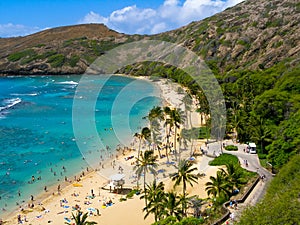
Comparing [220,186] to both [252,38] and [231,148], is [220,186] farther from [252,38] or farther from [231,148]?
[252,38]

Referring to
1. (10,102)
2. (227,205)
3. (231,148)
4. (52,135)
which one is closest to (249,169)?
(231,148)

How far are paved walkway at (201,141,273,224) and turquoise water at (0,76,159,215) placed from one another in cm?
1798

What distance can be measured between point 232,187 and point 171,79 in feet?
332

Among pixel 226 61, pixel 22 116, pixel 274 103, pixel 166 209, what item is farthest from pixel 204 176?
pixel 226 61

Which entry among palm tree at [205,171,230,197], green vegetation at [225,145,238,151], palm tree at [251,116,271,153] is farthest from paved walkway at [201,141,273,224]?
palm tree at [251,116,271,153]

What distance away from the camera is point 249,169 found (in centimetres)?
3834

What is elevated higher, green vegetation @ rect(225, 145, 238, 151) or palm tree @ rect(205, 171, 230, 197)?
green vegetation @ rect(225, 145, 238, 151)

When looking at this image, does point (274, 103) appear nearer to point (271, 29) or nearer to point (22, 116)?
point (22, 116)

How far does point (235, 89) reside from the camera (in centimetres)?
7756

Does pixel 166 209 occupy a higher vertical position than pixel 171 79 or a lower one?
lower

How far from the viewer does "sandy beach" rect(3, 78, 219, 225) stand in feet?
113

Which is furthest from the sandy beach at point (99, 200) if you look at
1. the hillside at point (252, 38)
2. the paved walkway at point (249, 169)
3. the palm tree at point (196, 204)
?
the hillside at point (252, 38)

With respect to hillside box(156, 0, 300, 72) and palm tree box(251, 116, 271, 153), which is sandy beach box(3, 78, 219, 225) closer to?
palm tree box(251, 116, 271, 153)

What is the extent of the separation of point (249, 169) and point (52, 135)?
4170 centimetres
